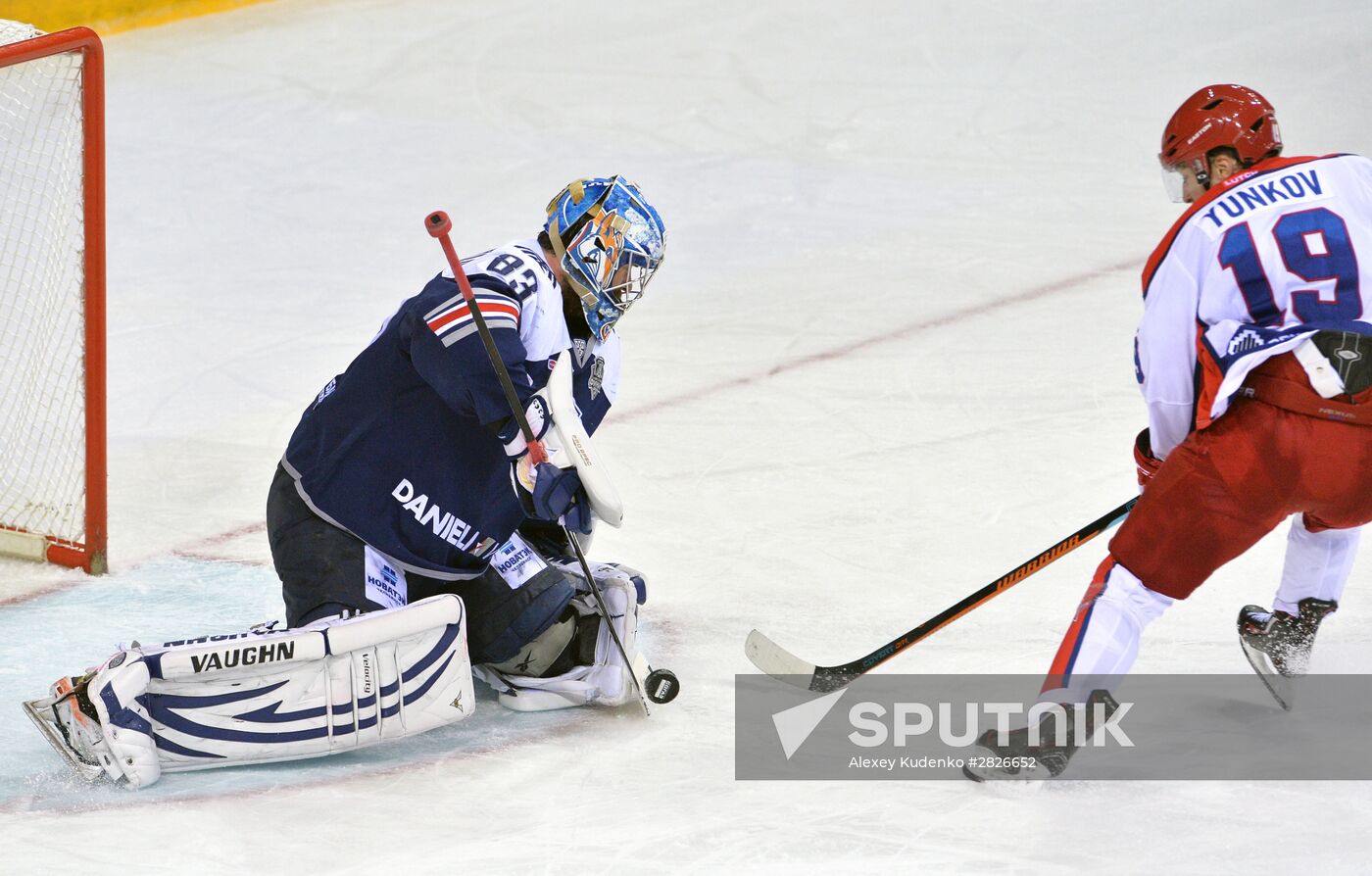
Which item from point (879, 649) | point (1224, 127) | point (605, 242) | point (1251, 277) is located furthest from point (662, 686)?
point (1224, 127)

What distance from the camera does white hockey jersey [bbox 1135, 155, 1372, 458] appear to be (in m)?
2.65

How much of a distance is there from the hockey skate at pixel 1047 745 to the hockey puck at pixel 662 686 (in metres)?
0.57

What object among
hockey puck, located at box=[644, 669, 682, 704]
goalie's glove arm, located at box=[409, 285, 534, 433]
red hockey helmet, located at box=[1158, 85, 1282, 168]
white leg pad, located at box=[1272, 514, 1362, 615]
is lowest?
hockey puck, located at box=[644, 669, 682, 704]

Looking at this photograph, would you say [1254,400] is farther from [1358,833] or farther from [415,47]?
[415,47]

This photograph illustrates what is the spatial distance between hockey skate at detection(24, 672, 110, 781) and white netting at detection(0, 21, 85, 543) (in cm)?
110

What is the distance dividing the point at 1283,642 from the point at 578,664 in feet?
4.19

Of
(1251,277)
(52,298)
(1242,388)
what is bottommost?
(1242,388)

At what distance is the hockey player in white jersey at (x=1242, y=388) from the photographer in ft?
8.70

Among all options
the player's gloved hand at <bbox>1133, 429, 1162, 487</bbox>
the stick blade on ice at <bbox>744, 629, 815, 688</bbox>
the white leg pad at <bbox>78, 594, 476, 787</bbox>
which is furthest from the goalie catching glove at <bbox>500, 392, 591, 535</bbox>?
the player's gloved hand at <bbox>1133, 429, 1162, 487</bbox>

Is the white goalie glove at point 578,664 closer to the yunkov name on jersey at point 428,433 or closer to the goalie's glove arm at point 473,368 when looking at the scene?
the yunkov name on jersey at point 428,433

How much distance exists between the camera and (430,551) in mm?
3020

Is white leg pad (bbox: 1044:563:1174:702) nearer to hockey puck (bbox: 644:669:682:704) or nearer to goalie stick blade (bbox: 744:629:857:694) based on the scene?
goalie stick blade (bbox: 744:629:857:694)

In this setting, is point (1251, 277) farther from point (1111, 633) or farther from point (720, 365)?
point (720, 365)

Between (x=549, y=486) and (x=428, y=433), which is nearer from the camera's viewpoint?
(x=549, y=486)
